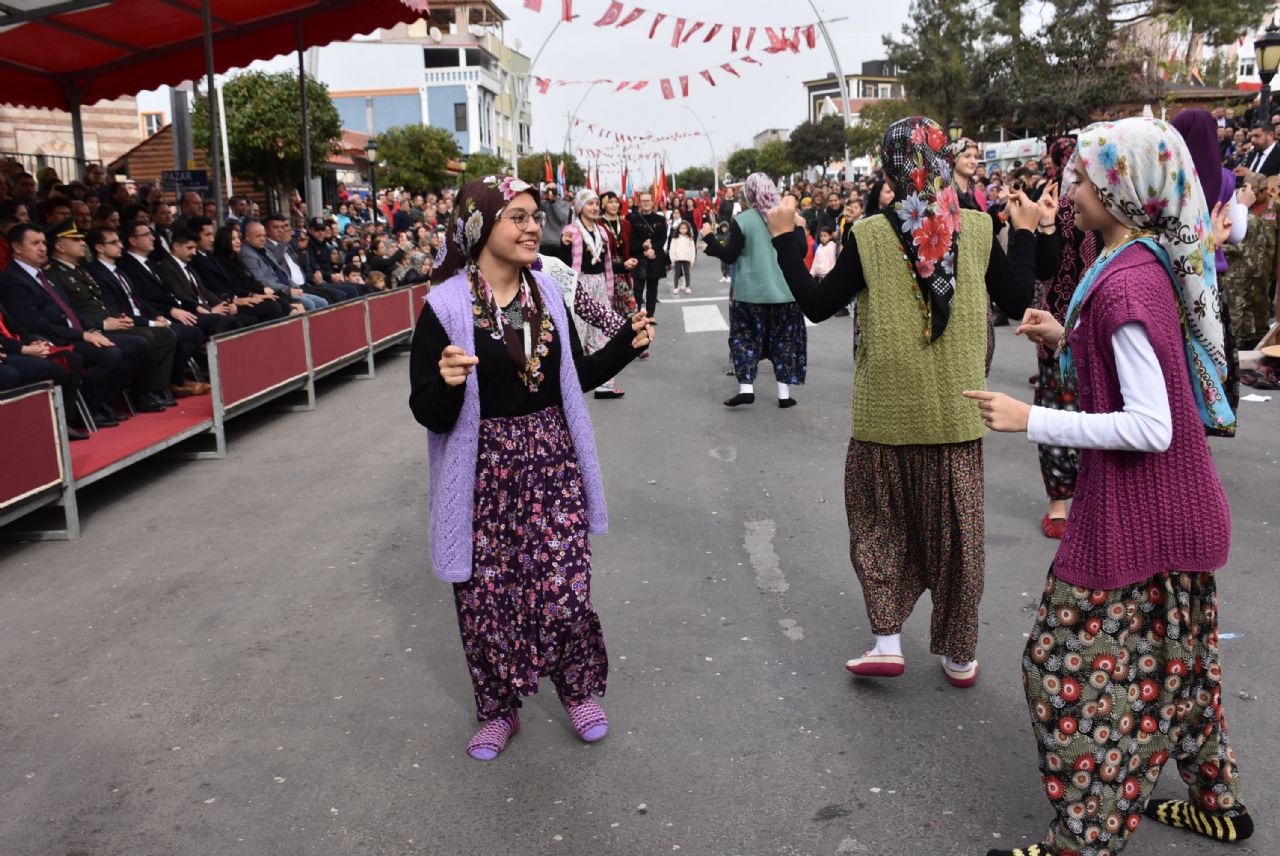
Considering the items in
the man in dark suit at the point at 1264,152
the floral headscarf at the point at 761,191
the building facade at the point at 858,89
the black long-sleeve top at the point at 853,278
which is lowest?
the black long-sleeve top at the point at 853,278

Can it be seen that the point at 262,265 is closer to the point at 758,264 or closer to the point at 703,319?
the point at 758,264

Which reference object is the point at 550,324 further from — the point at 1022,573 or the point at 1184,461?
the point at 1022,573

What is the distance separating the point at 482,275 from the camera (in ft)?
12.0

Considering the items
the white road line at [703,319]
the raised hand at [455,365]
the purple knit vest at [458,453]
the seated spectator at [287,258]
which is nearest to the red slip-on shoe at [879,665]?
the purple knit vest at [458,453]

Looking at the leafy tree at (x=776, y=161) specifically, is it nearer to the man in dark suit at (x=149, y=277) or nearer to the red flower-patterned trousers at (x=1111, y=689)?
the man in dark suit at (x=149, y=277)

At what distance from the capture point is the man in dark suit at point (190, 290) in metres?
10.7

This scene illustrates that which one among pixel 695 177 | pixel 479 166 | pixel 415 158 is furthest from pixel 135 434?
pixel 695 177

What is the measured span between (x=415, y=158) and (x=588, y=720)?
4597 centimetres

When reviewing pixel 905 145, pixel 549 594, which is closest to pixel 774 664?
pixel 549 594

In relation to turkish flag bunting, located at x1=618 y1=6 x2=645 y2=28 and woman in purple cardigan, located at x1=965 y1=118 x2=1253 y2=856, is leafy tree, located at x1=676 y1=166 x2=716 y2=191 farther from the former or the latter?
woman in purple cardigan, located at x1=965 y1=118 x2=1253 y2=856

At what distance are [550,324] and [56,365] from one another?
18.1 feet

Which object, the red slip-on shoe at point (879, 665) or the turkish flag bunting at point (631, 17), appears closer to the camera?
the red slip-on shoe at point (879, 665)

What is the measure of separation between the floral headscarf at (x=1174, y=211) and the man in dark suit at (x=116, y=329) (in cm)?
810

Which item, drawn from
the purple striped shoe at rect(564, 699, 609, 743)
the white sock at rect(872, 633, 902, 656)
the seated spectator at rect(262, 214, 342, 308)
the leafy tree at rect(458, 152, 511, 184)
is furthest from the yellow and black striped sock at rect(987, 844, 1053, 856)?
the leafy tree at rect(458, 152, 511, 184)
